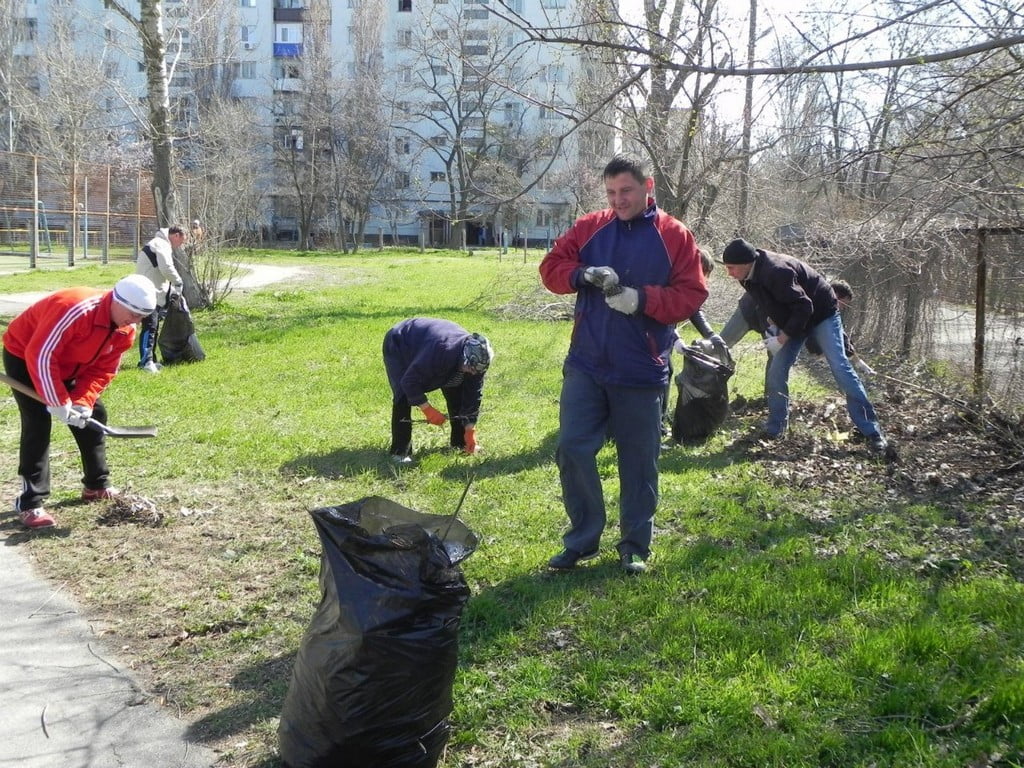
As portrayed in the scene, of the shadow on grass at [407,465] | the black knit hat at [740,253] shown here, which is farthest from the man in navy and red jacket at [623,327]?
the black knit hat at [740,253]

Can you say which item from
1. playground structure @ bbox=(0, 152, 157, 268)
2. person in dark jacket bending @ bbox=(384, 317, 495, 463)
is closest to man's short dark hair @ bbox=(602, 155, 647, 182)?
person in dark jacket bending @ bbox=(384, 317, 495, 463)

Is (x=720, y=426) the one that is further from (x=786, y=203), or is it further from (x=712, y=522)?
(x=786, y=203)

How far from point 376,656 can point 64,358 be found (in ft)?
10.1

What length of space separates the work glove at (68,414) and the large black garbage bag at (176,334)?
4984 millimetres

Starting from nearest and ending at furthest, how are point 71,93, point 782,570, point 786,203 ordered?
1. point 782,570
2. point 786,203
3. point 71,93

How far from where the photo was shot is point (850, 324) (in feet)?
35.1

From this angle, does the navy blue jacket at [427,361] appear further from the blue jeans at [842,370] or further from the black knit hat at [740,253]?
the blue jeans at [842,370]

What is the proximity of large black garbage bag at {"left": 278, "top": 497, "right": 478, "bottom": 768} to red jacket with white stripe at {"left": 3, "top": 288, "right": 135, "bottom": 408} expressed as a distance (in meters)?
2.56

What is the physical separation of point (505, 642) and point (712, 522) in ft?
6.11

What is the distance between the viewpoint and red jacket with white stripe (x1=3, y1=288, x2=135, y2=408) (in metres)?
4.60

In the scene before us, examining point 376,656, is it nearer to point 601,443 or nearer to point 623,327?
point 601,443

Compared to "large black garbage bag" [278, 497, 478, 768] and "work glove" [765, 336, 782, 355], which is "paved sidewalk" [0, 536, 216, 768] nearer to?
"large black garbage bag" [278, 497, 478, 768]

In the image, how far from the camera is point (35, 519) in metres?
4.96

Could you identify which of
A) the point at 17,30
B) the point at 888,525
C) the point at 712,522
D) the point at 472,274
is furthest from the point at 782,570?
the point at 17,30
